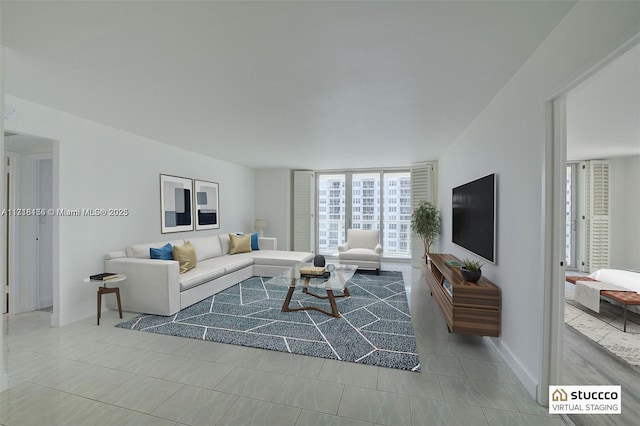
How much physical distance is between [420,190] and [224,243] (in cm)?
457

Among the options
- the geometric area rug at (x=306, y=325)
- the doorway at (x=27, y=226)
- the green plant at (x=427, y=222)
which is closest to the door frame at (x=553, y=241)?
the geometric area rug at (x=306, y=325)

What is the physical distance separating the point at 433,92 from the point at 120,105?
3278mm

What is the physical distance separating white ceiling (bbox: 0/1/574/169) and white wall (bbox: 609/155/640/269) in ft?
15.5

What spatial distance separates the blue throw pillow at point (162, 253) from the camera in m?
3.69

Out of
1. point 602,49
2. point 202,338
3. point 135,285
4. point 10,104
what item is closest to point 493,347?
point 602,49

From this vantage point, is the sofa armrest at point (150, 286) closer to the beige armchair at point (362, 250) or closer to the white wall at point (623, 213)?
the beige armchair at point (362, 250)

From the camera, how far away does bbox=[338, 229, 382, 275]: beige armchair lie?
553 cm

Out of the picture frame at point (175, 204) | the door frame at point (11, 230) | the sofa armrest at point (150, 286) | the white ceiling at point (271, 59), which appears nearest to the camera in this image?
the white ceiling at point (271, 59)

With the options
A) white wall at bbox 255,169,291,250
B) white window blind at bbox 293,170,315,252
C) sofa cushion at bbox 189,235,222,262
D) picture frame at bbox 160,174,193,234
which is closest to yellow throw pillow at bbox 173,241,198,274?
sofa cushion at bbox 189,235,222,262

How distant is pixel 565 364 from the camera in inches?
88.8

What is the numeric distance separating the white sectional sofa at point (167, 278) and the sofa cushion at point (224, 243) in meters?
0.44

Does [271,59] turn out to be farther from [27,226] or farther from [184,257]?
[27,226]

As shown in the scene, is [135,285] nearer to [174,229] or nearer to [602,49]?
[174,229]

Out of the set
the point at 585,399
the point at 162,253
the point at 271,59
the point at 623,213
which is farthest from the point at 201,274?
the point at 623,213
